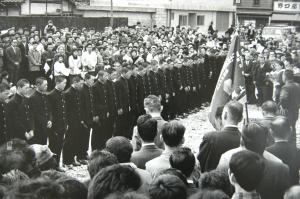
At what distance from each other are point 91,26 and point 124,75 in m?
22.5

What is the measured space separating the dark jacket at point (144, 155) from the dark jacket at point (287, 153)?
51.1 inches

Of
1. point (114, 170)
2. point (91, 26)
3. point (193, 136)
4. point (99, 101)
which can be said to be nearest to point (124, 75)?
point (99, 101)

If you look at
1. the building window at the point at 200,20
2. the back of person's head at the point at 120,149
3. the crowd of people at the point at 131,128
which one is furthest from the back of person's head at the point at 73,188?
the building window at the point at 200,20

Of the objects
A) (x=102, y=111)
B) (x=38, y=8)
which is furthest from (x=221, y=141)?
(x=38, y=8)

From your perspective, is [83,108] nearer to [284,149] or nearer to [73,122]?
[73,122]

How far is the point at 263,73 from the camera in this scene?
749 inches

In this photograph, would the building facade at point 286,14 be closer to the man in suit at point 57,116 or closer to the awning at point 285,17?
the awning at point 285,17

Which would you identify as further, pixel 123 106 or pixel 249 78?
pixel 249 78

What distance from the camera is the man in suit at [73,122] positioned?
10.6 m

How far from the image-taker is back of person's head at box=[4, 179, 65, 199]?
339 cm

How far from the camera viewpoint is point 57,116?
33.6ft

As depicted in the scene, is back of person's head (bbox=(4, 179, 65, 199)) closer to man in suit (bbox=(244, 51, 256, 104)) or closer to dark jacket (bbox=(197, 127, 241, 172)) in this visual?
dark jacket (bbox=(197, 127, 241, 172))

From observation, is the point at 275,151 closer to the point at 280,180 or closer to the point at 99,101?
the point at 280,180

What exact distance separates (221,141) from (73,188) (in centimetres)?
284
